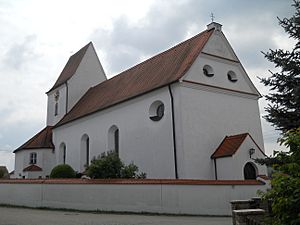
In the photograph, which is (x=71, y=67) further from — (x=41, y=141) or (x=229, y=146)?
(x=229, y=146)

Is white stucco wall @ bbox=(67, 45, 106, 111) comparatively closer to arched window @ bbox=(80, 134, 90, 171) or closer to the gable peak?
arched window @ bbox=(80, 134, 90, 171)

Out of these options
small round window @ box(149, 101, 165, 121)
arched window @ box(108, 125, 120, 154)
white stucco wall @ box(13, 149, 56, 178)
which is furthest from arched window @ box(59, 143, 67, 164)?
small round window @ box(149, 101, 165, 121)

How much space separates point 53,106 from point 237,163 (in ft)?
72.8

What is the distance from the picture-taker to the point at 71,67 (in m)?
35.0

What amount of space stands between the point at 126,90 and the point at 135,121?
10.3 ft

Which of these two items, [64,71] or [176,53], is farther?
[64,71]

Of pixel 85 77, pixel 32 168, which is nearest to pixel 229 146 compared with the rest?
pixel 32 168

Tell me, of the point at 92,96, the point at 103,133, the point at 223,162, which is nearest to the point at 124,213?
the point at 223,162

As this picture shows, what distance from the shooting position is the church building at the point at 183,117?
1827 centimetres

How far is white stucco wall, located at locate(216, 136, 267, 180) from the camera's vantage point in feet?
57.4

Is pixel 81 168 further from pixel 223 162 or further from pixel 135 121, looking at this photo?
pixel 223 162

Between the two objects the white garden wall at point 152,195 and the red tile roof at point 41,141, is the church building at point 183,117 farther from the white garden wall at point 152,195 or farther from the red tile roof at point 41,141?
the red tile roof at point 41,141

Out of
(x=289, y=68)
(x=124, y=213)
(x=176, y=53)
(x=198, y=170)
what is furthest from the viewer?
(x=176, y=53)

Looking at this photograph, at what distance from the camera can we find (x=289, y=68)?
1279 cm
